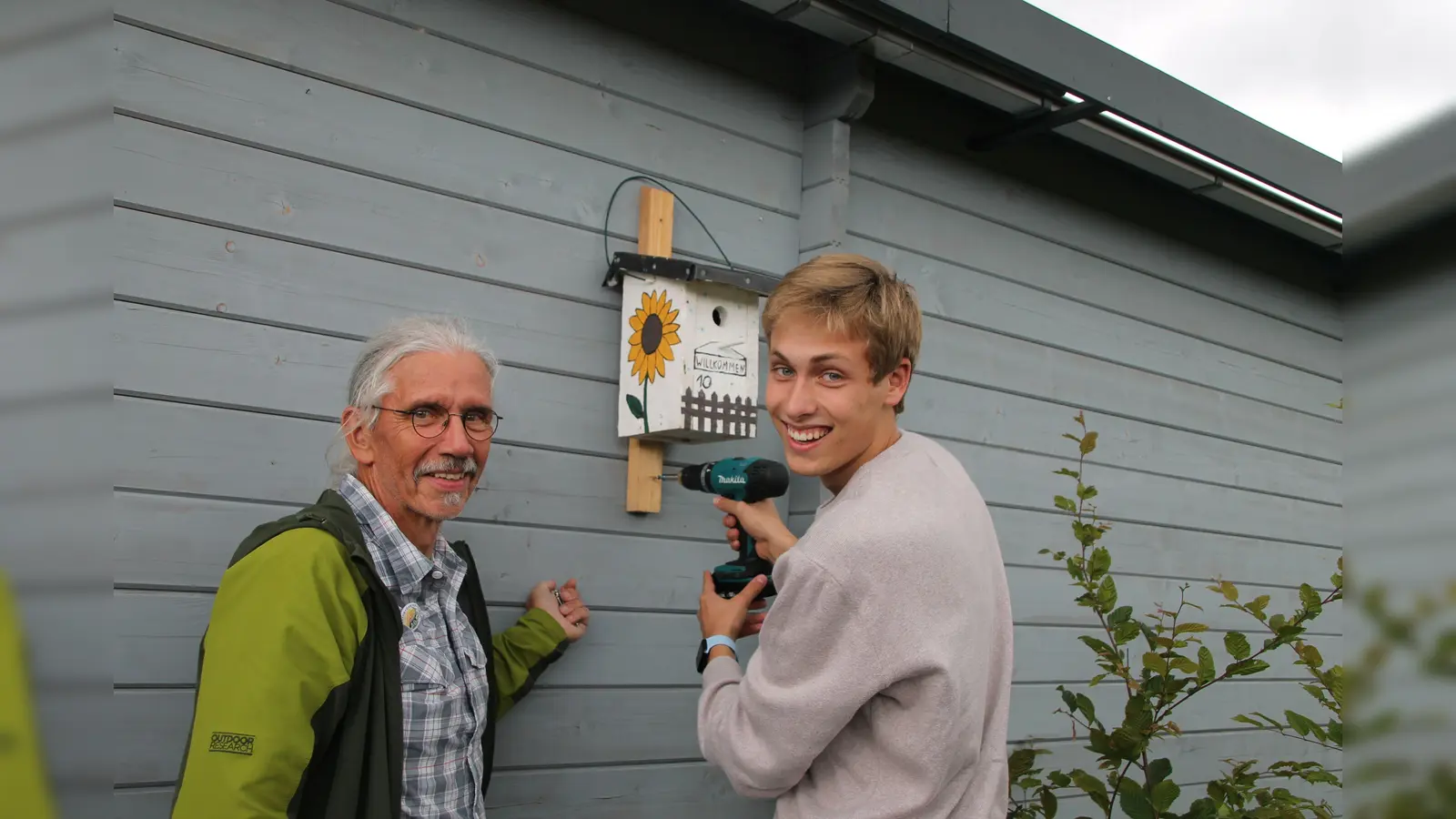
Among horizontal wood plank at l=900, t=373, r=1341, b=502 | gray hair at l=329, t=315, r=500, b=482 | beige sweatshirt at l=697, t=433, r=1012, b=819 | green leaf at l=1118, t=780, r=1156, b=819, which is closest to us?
beige sweatshirt at l=697, t=433, r=1012, b=819

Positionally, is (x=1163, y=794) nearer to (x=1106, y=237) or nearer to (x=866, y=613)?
(x=866, y=613)

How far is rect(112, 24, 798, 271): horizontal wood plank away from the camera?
2041 millimetres

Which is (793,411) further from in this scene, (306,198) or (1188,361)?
(1188,361)

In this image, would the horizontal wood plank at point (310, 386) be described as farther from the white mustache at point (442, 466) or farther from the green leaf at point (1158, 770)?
the green leaf at point (1158, 770)

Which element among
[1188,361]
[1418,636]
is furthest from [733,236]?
[1418,636]

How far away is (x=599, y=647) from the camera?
2.59 meters

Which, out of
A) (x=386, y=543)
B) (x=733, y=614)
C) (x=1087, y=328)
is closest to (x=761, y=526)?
(x=733, y=614)

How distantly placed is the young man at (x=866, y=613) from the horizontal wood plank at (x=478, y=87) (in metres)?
1.00

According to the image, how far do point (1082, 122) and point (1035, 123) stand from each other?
0.60 ft

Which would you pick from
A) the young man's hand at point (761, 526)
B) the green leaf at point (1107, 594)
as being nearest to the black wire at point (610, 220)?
the young man's hand at point (761, 526)

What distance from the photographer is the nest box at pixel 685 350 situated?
249 cm

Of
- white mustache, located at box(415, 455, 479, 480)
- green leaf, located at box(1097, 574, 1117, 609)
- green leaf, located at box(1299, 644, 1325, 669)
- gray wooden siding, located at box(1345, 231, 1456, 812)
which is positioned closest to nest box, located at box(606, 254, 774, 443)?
white mustache, located at box(415, 455, 479, 480)

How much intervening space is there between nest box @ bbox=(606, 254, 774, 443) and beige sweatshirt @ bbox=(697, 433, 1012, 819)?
81cm

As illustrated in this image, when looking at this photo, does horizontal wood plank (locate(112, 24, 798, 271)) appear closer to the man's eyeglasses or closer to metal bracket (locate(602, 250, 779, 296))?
metal bracket (locate(602, 250, 779, 296))
